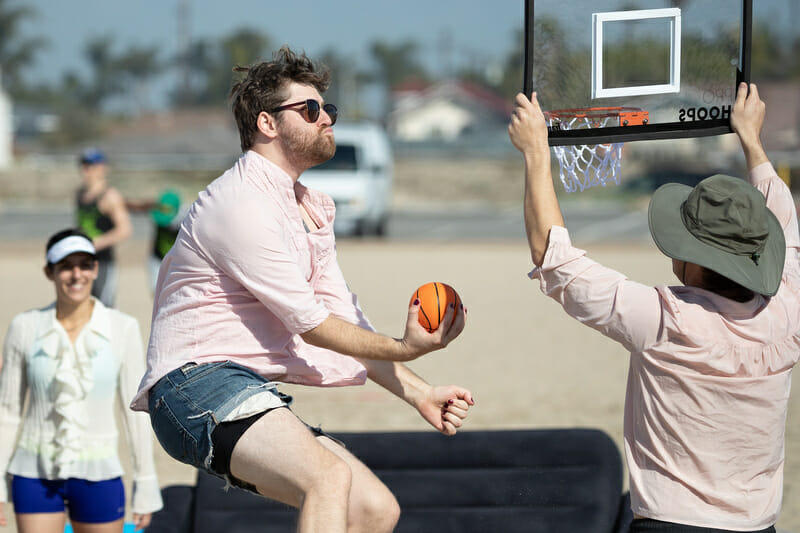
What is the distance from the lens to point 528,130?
2.76 m

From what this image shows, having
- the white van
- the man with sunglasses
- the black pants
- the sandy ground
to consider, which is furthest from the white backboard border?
the white van

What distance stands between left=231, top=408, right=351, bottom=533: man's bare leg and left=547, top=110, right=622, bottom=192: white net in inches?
48.4

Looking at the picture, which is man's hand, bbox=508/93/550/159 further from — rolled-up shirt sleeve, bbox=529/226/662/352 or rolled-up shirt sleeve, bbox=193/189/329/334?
rolled-up shirt sleeve, bbox=193/189/329/334

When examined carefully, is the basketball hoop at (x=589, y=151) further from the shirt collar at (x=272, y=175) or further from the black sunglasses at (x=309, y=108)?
the shirt collar at (x=272, y=175)

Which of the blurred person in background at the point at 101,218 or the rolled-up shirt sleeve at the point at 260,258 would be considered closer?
the rolled-up shirt sleeve at the point at 260,258

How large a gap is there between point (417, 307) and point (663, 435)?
0.74 meters

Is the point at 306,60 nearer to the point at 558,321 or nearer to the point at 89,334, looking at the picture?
the point at 89,334

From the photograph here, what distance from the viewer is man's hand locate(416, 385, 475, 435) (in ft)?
10.1

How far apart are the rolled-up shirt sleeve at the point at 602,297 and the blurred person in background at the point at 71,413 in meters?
2.20

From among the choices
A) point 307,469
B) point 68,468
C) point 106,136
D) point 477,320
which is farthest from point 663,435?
point 106,136

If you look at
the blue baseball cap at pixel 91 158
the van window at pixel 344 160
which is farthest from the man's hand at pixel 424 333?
the van window at pixel 344 160

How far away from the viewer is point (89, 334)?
13.4 feet

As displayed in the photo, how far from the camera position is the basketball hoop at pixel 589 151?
10.7 feet

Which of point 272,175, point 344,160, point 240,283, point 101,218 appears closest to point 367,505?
point 240,283
